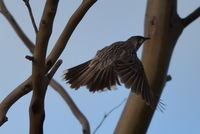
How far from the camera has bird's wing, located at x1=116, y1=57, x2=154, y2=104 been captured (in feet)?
9.62

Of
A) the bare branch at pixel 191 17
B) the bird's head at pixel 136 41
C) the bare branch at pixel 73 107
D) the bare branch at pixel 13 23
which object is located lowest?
the bare branch at pixel 73 107

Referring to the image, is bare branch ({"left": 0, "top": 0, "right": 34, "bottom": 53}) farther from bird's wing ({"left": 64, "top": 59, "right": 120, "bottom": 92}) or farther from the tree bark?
the tree bark

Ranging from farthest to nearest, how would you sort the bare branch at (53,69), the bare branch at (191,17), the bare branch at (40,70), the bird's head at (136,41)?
1. the bird's head at (136,41)
2. the bare branch at (191,17)
3. the bare branch at (53,69)
4. the bare branch at (40,70)

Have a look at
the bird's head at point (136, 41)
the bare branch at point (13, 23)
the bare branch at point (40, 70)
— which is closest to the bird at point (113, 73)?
the bird's head at point (136, 41)

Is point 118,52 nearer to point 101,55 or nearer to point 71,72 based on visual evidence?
point 101,55

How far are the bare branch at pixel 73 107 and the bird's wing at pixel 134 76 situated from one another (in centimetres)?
31

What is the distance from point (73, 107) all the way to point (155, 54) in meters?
0.56

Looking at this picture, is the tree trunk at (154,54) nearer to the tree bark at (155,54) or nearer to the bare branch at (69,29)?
the tree bark at (155,54)

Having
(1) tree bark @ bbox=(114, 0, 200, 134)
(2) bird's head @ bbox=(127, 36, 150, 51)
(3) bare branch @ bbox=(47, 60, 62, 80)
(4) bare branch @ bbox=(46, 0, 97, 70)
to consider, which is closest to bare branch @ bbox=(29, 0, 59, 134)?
(3) bare branch @ bbox=(47, 60, 62, 80)

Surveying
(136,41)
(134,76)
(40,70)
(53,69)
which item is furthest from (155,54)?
(40,70)

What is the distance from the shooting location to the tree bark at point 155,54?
307 cm

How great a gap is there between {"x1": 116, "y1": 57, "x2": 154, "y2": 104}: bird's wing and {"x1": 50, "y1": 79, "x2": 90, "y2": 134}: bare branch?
31 centimetres

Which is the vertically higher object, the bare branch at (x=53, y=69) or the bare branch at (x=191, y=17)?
the bare branch at (x=191, y=17)

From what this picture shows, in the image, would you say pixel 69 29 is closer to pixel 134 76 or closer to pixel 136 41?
pixel 134 76
